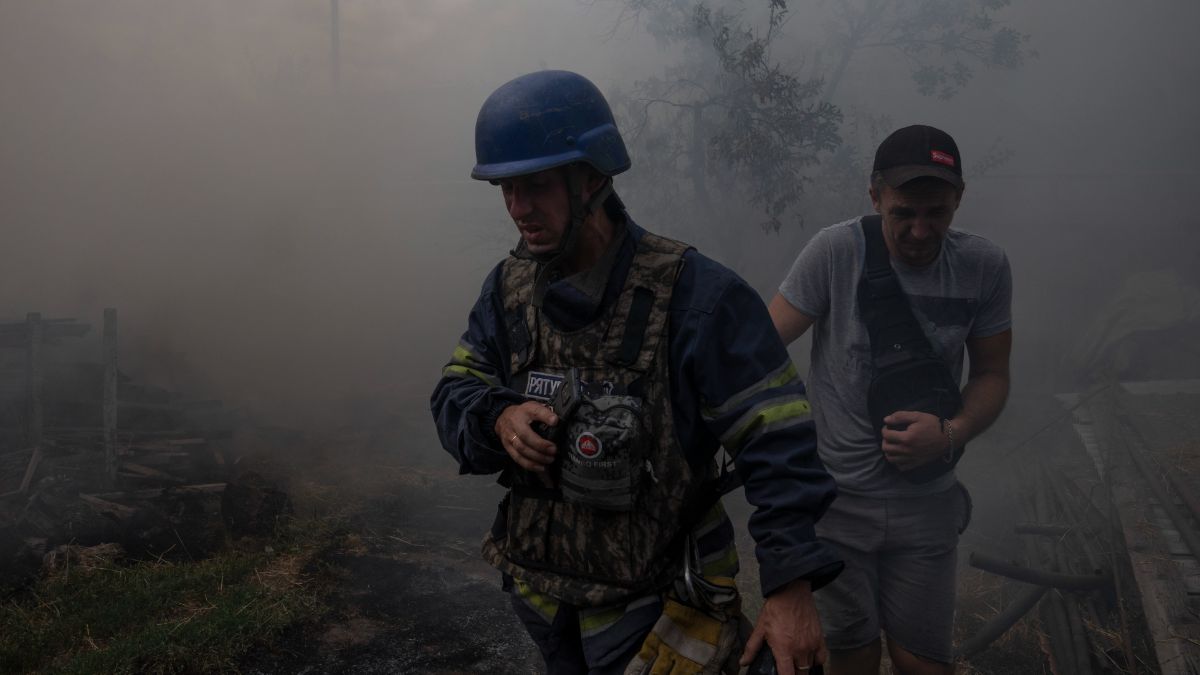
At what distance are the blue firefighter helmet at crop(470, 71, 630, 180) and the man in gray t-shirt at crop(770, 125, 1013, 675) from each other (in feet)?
3.01

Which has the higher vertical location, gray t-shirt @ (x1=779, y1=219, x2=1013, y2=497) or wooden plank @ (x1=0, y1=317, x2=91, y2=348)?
gray t-shirt @ (x1=779, y1=219, x2=1013, y2=497)

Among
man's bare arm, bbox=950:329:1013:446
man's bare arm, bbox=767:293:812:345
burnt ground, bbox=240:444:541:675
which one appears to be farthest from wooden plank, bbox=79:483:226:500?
man's bare arm, bbox=950:329:1013:446

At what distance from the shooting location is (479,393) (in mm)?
1938

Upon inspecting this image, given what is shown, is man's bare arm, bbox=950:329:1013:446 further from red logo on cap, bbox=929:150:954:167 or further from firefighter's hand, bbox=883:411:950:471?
red logo on cap, bbox=929:150:954:167

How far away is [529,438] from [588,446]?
12 centimetres

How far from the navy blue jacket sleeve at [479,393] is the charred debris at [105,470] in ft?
13.0

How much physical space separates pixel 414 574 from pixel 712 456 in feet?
12.3

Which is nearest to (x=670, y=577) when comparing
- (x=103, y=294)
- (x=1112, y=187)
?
(x=103, y=294)

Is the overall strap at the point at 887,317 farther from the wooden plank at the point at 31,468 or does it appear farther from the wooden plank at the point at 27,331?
the wooden plank at the point at 27,331

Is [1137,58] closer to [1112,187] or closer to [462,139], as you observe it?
[1112,187]

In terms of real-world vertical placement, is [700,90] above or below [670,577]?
above

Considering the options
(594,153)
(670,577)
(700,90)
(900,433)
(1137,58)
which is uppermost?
(1137,58)

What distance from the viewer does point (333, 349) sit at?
11812 mm

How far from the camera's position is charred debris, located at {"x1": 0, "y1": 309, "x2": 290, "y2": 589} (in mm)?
5230
